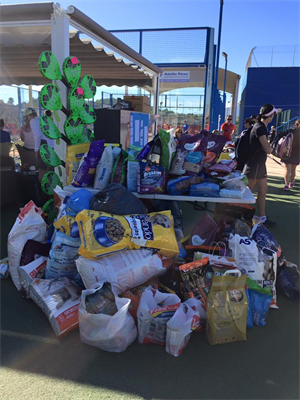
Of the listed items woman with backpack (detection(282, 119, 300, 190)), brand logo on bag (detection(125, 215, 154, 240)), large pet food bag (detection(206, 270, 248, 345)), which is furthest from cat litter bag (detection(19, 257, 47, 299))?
woman with backpack (detection(282, 119, 300, 190))

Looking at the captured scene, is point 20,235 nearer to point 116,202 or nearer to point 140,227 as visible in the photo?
point 116,202

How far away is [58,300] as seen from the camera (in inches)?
95.3

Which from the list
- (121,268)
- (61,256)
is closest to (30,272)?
(61,256)

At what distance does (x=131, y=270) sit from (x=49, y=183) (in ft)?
6.60

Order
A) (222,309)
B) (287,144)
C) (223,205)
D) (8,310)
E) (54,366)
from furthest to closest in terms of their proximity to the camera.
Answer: (287,144) → (223,205) → (8,310) → (222,309) → (54,366)

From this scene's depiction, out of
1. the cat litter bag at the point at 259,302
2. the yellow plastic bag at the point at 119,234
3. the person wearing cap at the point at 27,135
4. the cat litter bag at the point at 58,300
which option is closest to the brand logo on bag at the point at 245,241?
the cat litter bag at the point at 259,302

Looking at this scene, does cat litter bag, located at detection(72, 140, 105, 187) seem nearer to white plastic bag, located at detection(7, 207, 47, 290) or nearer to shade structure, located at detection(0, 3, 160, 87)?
white plastic bag, located at detection(7, 207, 47, 290)

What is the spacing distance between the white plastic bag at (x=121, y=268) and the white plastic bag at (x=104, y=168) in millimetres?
1106

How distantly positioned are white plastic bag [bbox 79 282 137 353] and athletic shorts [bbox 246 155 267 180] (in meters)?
3.23

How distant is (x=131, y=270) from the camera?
2.49 meters

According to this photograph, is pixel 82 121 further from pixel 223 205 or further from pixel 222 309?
pixel 222 309

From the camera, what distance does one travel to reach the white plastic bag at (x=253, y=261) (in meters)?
2.65

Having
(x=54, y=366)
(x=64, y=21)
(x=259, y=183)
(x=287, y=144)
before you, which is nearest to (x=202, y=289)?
(x=54, y=366)

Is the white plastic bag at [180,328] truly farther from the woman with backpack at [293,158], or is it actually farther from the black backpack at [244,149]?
the woman with backpack at [293,158]
